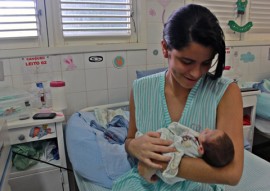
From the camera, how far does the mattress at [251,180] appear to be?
112 cm

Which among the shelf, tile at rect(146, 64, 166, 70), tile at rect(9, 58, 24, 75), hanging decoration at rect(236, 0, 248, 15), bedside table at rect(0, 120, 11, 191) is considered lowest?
the shelf

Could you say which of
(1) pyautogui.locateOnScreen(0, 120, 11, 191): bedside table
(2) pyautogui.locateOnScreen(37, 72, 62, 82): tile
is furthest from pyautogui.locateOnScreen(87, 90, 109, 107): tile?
(1) pyautogui.locateOnScreen(0, 120, 11, 191): bedside table

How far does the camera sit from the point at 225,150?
26.8 inches

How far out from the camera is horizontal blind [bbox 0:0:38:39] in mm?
1639

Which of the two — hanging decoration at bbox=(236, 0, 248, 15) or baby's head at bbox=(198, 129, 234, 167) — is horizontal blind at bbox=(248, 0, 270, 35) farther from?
baby's head at bbox=(198, 129, 234, 167)

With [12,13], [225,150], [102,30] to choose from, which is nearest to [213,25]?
[225,150]

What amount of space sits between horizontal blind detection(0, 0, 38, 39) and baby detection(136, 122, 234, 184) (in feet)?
4.52

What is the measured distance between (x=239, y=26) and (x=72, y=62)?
171cm

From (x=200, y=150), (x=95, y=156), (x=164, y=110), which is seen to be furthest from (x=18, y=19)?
(x=200, y=150)

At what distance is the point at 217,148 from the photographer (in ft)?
2.21

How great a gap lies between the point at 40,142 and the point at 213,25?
138 cm

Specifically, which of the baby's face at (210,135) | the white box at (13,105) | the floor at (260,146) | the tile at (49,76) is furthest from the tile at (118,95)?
the floor at (260,146)

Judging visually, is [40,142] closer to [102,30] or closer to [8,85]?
[8,85]

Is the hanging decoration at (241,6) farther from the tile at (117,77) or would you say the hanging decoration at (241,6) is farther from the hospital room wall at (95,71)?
the tile at (117,77)
